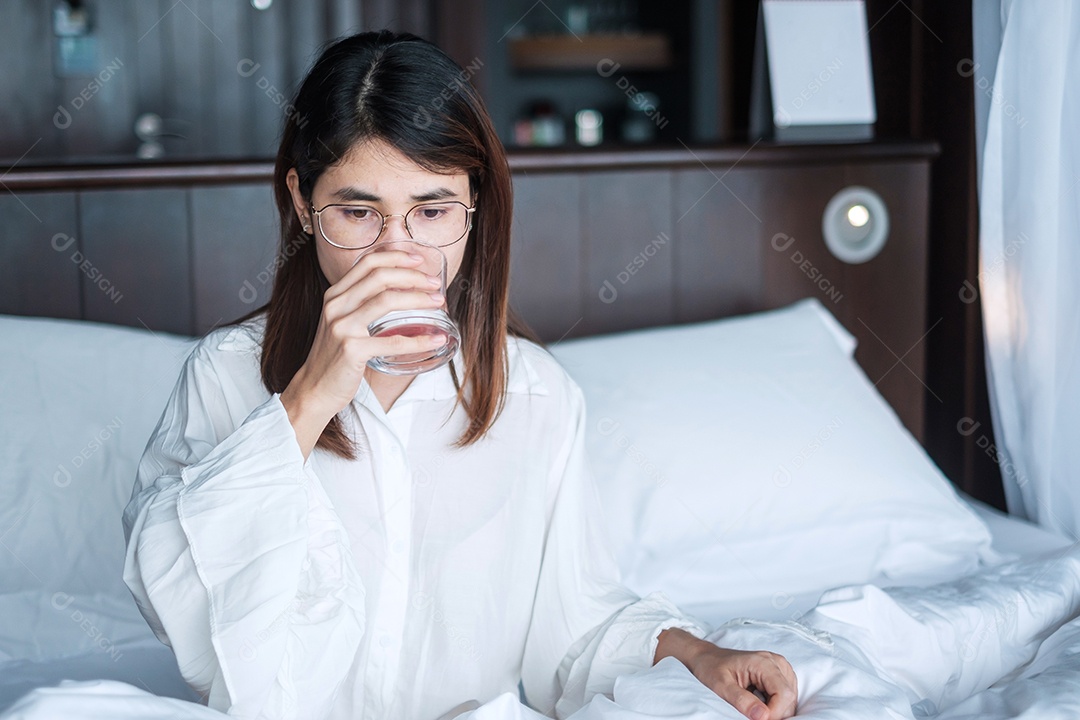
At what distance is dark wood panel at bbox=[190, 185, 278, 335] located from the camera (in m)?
1.80

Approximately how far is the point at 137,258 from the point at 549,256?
730 mm

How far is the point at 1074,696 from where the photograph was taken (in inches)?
37.0

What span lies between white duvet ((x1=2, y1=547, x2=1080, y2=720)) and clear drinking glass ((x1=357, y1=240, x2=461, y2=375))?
12.1 inches

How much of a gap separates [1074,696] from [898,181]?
1.35 metres

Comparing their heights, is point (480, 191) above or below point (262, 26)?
below

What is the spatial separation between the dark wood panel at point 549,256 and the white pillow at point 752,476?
154 mm

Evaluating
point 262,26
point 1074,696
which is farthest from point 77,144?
point 1074,696

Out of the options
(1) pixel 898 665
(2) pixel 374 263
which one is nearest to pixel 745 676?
(1) pixel 898 665

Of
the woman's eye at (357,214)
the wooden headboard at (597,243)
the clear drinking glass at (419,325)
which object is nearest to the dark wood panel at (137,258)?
the wooden headboard at (597,243)

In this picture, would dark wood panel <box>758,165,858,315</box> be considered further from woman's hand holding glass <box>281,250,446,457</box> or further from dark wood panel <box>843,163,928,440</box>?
woman's hand holding glass <box>281,250,446,457</box>

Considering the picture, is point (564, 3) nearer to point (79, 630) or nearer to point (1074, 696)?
point (79, 630)

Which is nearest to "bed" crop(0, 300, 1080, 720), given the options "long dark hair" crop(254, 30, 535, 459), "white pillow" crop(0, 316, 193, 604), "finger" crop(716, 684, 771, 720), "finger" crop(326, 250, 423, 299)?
"white pillow" crop(0, 316, 193, 604)

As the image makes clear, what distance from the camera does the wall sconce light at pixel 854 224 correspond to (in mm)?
2070

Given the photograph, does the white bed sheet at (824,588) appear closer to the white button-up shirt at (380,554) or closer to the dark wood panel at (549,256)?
the white button-up shirt at (380,554)
